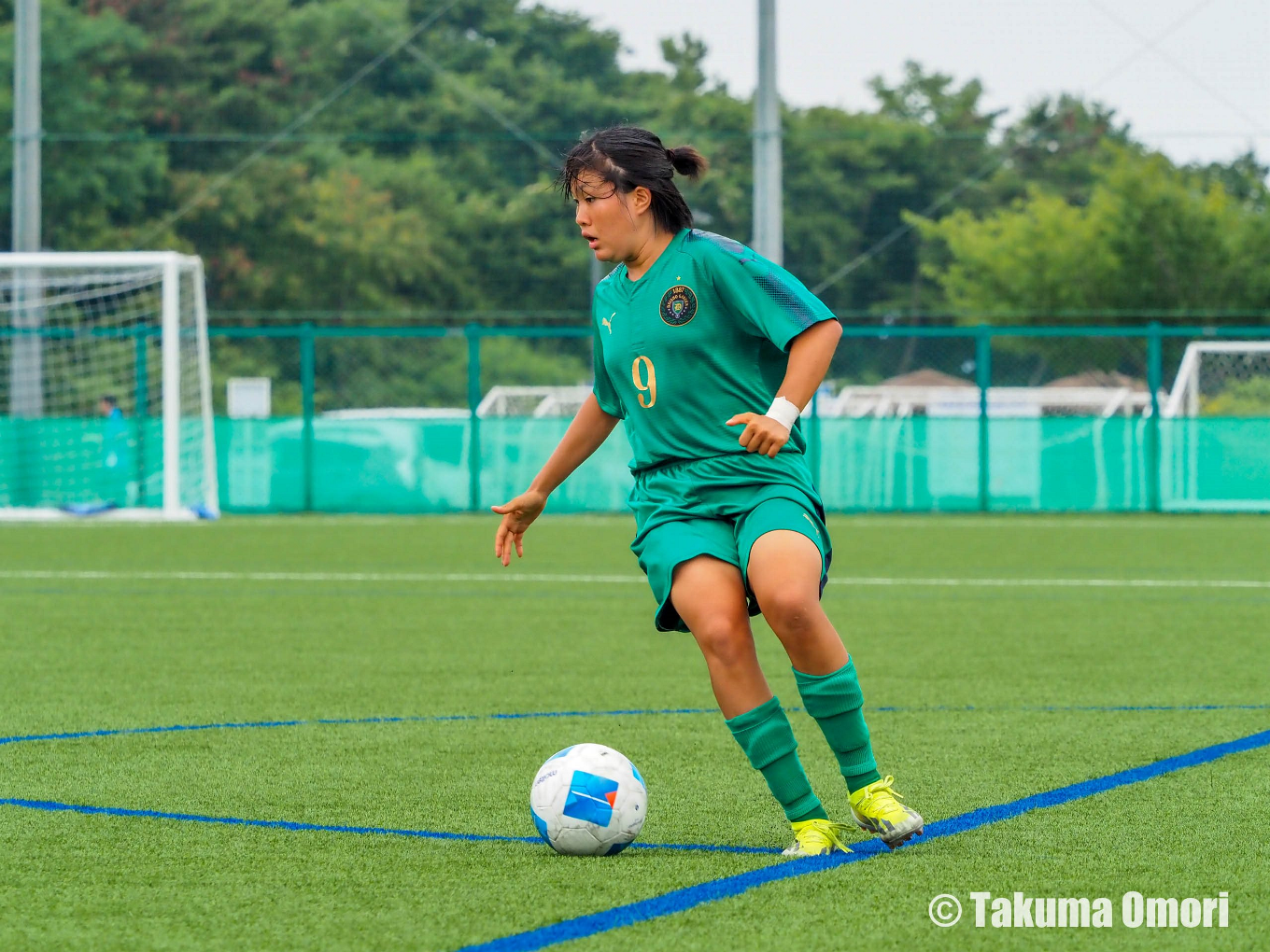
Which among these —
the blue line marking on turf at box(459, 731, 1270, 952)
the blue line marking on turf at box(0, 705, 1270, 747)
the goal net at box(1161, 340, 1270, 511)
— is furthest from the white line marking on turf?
the goal net at box(1161, 340, 1270, 511)

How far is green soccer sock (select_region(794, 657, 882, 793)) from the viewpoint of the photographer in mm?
4094

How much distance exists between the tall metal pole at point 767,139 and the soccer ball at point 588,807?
60.3 feet

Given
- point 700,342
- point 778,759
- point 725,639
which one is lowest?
point 778,759

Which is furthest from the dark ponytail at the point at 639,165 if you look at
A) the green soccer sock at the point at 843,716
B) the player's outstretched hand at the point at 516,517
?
the green soccer sock at the point at 843,716

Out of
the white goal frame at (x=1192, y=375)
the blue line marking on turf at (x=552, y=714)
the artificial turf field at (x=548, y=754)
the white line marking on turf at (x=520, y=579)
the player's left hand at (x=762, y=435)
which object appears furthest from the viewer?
the white goal frame at (x=1192, y=375)

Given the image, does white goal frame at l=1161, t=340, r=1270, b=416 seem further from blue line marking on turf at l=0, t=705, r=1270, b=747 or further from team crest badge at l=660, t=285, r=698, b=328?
team crest badge at l=660, t=285, r=698, b=328

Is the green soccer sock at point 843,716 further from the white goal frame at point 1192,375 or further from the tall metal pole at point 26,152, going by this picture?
the tall metal pole at point 26,152

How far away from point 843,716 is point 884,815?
9.1 inches

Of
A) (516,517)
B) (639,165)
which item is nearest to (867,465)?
(516,517)

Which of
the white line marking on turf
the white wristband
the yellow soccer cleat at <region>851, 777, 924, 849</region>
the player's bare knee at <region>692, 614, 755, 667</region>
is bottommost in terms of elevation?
the white line marking on turf

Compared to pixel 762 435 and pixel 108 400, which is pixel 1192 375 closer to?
pixel 108 400

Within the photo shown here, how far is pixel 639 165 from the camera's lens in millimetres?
4293

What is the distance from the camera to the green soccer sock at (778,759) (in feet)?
13.4

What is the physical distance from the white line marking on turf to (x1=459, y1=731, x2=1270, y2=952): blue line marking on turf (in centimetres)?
634
